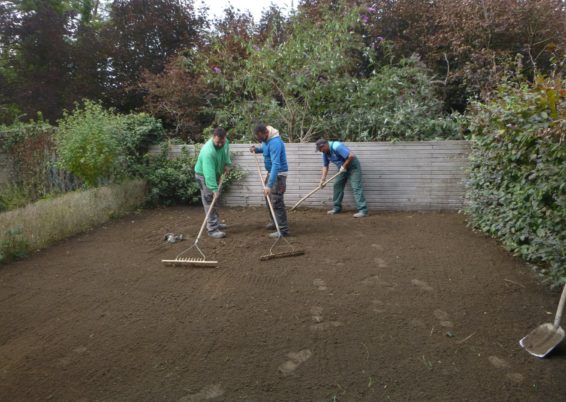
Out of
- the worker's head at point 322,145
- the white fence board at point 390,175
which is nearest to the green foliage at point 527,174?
the white fence board at point 390,175

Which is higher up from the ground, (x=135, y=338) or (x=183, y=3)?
(x=183, y=3)

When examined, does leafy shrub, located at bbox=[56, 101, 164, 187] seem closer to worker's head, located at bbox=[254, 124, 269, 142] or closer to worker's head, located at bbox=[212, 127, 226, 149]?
worker's head, located at bbox=[212, 127, 226, 149]

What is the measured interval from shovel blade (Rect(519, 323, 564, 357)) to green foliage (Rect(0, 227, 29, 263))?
5.85 m

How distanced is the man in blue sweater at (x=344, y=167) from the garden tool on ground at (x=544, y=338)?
4.39 meters

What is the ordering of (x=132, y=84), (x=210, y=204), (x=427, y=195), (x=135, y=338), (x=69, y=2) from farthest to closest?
(x=69, y=2)
(x=132, y=84)
(x=427, y=195)
(x=210, y=204)
(x=135, y=338)

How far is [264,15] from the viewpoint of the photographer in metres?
12.2

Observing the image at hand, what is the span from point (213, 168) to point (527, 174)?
4.07 m

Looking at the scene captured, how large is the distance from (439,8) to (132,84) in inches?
332

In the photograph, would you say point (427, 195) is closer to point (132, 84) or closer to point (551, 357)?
point (551, 357)

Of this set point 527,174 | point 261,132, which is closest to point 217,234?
point 261,132

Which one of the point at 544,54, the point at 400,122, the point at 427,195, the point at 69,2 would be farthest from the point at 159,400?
the point at 69,2

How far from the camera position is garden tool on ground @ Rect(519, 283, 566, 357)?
114 inches

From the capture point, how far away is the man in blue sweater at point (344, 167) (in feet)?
23.6

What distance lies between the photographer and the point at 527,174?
4.29 metres
